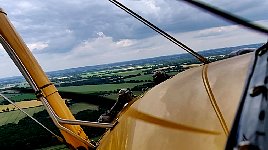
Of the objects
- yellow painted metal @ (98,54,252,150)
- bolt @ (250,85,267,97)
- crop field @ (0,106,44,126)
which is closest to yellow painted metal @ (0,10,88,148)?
yellow painted metal @ (98,54,252,150)

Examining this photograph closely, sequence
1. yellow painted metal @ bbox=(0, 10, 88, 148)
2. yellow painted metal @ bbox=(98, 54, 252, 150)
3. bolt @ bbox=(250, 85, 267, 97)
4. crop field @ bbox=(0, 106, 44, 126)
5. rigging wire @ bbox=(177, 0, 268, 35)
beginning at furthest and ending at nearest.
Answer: crop field @ bbox=(0, 106, 44, 126) < yellow painted metal @ bbox=(0, 10, 88, 148) < yellow painted metal @ bbox=(98, 54, 252, 150) < rigging wire @ bbox=(177, 0, 268, 35) < bolt @ bbox=(250, 85, 267, 97)

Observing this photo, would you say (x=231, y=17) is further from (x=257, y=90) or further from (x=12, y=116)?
(x=12, y=116)

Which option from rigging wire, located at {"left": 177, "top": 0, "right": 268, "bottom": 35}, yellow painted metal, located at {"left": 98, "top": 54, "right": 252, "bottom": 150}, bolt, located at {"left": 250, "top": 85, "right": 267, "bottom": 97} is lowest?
yellow painted metal, located at {"left": 98, "top": 54, "right": 252, "bottom": 150}

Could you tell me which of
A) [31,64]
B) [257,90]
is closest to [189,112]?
[257,90]

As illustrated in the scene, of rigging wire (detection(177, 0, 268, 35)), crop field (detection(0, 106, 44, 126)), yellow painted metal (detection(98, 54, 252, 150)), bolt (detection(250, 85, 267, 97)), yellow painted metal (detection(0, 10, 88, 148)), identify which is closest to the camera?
bolt (detection(250, 85, 267, 97))

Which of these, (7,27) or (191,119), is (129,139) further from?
(7,27)

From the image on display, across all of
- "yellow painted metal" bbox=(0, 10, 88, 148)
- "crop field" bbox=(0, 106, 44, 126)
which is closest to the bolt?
"yellow painted metal" bbox=(0, 10, 88, 148)

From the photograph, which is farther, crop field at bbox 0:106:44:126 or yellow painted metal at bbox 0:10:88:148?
crop field at bbox 0:106:44:126

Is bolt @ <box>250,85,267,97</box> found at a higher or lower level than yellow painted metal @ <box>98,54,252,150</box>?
higher

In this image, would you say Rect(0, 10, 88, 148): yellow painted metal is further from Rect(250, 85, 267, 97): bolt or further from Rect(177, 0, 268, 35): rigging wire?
Rect(250, 85, 267, 97): bolt
